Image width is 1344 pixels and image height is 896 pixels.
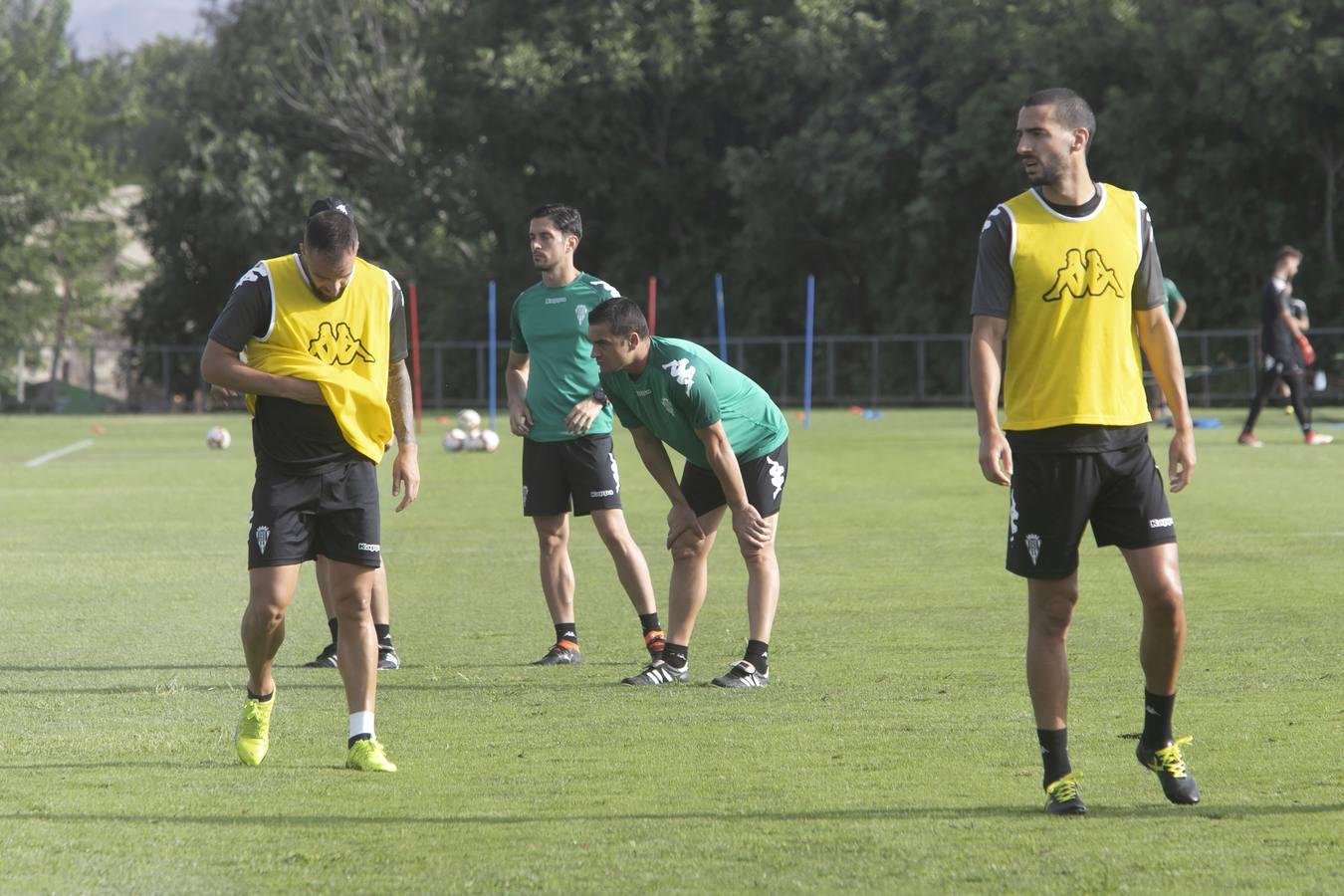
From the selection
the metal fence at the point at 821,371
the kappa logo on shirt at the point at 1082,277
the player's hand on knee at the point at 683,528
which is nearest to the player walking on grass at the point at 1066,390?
the kappa logo on shirt at the point at 1082,277

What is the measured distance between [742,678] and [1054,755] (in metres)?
2.61

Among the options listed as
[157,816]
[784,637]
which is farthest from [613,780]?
[784,637]

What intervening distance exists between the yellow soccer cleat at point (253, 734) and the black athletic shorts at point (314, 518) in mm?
491

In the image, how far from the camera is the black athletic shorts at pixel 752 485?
8.42m

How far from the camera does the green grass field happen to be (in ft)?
17.0

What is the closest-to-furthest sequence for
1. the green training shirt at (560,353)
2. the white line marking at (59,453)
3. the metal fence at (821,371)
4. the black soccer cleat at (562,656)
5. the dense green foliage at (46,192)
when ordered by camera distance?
the black soccer cleat at (562,656) < the green training shirt at (560,353) < the white line marking at (59,453) < the metal fence at (821,371) < the dense green foliage at (46,192)

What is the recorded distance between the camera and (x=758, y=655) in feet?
27.5

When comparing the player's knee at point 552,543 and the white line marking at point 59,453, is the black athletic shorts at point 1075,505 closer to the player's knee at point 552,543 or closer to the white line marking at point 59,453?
the player's knee at point 552,543

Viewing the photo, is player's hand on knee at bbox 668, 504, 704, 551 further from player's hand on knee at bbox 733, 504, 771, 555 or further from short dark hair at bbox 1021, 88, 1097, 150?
short dark hair at bbox 1021, 88, 1097, 150

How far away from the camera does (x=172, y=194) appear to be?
55531mm

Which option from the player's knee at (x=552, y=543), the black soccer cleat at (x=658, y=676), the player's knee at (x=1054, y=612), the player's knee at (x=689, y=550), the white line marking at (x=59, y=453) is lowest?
the white line marking at (x=59, y=453)

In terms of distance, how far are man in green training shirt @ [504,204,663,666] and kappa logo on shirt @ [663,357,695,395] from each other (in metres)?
1.61

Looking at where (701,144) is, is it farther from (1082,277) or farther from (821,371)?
(1082,277)

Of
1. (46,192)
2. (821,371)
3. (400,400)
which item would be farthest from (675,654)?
(46,192)
